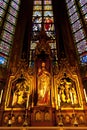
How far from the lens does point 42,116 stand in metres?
7.18

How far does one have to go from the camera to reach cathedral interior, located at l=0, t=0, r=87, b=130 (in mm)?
7285

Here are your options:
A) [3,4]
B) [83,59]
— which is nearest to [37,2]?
[3,4]

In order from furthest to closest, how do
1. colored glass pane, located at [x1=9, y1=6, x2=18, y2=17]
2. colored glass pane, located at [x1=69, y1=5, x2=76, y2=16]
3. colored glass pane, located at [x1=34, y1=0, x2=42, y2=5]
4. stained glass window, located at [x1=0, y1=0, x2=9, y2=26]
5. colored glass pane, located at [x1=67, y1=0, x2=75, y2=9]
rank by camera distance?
colored glass pane, located at [x1=34, y1=0, x2=42, y2=5]
colored glass pane, located at [x1=67, y1=0, x2=75, y2=9]
colored glass pane, located at [x1=69, y1=5, x2=76, y2=16]
colored glass pane, located at [x1=9, y1=6, x2=18, y2=17]
stained glass window, located at [x1=0, y1=0, x2=9, y2=26]

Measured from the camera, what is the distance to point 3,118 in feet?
24.3

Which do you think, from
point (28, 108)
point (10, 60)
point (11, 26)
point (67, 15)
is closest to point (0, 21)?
point (11, 26)

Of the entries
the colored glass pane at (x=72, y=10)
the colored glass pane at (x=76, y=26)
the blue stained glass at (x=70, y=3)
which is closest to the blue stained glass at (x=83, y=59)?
the colored glass pane at (x=76, y=26)

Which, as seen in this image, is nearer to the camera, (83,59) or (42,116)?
(42,116)

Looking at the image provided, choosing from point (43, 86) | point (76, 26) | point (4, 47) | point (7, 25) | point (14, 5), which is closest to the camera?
point (43, 86)

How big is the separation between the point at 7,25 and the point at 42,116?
8.31 metres

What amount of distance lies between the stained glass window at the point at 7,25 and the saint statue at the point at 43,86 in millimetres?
3229

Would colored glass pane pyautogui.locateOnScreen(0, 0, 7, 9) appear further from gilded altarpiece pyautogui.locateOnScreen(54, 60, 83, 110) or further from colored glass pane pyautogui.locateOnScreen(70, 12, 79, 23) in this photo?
gilded altarpiece pyautogui.locateOnScreen(54, 60, 83, 110)

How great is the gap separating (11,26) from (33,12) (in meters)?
2.98

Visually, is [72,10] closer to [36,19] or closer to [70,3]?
[70,3]

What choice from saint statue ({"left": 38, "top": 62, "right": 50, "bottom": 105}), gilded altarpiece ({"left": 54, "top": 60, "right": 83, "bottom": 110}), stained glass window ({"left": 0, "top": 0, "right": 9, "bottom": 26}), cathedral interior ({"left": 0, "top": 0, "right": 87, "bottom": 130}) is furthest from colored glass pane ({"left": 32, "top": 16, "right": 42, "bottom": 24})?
saint statue ({"left": 38, "top": 62, "right": 50, "bottom": 105})
